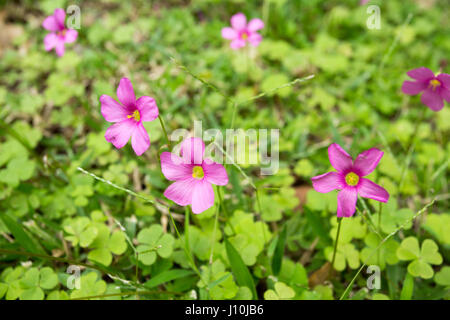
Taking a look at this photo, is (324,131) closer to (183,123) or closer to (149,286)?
(183,123)

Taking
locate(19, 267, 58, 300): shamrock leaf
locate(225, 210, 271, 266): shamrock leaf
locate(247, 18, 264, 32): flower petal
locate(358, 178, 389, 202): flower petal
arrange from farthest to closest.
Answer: locate(247, 18, 264, 32): flower petal < locate(225, 210, 271, 266): shamrock leaf < locate(19, 267, 58, 300): shamrock leaf < locate(358, 178, 389, 202): flower petal

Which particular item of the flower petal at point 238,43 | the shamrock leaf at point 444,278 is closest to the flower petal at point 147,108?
the flower petal at point 238,43

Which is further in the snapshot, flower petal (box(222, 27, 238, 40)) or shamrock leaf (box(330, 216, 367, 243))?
flower petal (box(222, 27, 238, 40))

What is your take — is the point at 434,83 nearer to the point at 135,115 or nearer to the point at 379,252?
the point at 379,252

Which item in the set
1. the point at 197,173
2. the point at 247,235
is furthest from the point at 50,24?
the point at 247,235

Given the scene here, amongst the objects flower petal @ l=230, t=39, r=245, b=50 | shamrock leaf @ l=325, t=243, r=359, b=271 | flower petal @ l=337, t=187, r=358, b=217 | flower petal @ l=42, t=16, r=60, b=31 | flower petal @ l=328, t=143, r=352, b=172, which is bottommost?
shamrock leaf @ l=325, t=243, r=359, b=271

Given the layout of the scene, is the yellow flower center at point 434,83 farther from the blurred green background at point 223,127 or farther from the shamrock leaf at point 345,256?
the shamrock leaf at point 345,256

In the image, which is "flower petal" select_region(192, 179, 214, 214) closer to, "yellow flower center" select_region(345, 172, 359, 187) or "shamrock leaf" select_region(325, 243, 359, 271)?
"yellow flower center" select_region(345, 172, 359, 187)

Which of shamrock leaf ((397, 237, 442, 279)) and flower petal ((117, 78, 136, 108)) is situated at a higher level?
flower petal ((117, 78, 136, 108))

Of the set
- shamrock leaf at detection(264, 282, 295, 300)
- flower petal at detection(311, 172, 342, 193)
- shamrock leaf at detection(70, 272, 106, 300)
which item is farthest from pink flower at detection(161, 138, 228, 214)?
shamrock leaf at detection(70, 272, 106, 300)
